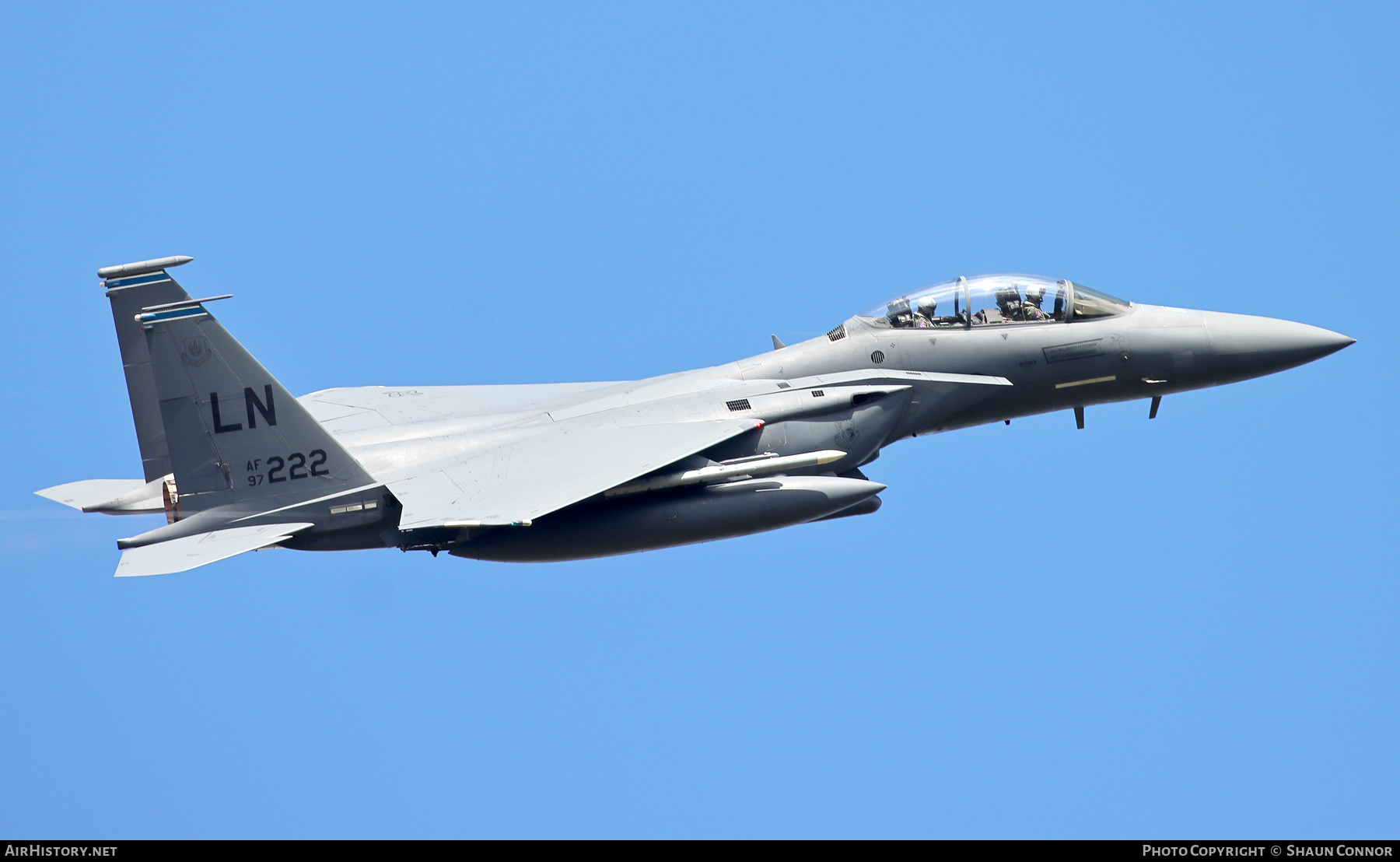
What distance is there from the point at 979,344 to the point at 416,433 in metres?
6.84

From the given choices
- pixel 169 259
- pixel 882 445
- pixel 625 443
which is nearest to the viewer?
pixel 169 259

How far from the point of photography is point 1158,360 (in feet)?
63.2

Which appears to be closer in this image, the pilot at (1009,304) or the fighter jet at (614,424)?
the fighter jet at (614,424)

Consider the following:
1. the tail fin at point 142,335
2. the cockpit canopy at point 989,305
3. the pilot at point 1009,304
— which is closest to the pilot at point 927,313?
the cockpit canopy at point 989,305

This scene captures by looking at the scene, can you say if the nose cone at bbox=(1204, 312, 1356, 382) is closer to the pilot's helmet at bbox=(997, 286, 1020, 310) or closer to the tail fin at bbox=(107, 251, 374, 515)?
the pilot's helmet at bbox=(997, 286, 1020, 310)

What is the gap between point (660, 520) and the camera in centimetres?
1722

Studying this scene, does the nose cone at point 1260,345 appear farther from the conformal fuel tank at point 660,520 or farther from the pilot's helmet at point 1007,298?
the conformal fuel tank at point 660,520

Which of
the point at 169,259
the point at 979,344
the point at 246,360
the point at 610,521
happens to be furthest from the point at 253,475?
the point at 979,344

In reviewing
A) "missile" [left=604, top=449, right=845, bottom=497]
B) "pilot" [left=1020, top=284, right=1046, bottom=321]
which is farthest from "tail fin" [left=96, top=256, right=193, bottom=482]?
"pilot" [left=1020, top=284, right=1046, bottom=321]

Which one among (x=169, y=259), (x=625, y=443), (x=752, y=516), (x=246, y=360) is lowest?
(x=752, y=516)

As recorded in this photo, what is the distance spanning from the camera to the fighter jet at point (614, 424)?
16.5 meters

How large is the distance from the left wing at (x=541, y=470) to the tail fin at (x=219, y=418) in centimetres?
96

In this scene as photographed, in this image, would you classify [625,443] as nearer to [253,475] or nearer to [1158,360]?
[253,475]

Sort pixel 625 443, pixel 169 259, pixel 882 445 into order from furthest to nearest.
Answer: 1. pixel 882 445
2. pixel 625 443
3. pixel 169 259
